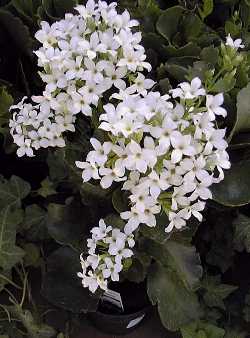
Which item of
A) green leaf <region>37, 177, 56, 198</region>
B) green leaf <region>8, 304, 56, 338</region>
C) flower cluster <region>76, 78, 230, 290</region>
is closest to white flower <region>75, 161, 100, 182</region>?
flower cluster <region>76, 78, 230, 290</region>

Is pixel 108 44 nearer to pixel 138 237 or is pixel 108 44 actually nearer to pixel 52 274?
pixel 138 237

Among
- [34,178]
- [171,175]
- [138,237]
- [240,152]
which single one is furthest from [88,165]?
[34,178]

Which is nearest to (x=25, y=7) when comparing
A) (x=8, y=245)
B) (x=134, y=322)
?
(x=8, y=245)

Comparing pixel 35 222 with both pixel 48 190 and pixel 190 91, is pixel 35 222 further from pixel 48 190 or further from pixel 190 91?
pixel 190 91

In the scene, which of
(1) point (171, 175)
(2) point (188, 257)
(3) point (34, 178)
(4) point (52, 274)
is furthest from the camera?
(3) point (34, 178)

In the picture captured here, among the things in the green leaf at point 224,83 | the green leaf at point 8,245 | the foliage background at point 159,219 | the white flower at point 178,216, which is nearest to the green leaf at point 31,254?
the foliage background at point 159,219

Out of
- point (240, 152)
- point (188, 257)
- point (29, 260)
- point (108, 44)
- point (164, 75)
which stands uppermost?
point (108, 44)
